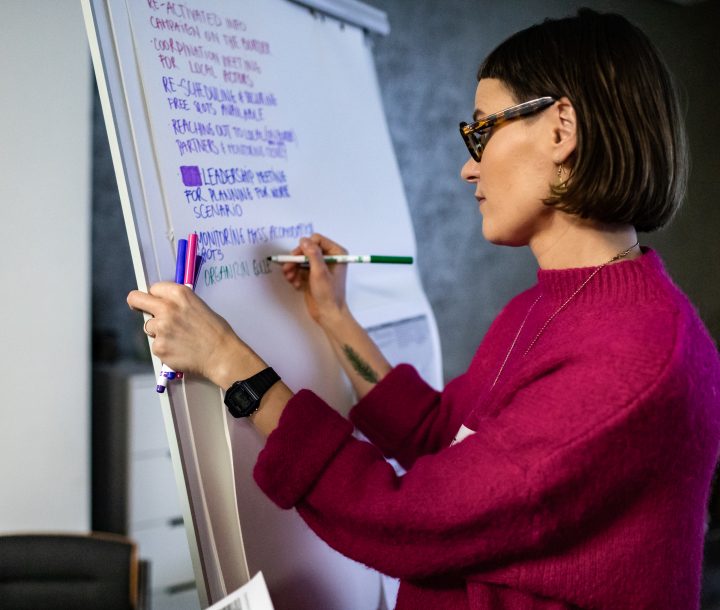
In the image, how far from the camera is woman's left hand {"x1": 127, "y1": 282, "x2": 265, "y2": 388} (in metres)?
0.82

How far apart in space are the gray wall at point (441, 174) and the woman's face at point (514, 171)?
1.79m

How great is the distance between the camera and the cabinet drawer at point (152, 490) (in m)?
2.40

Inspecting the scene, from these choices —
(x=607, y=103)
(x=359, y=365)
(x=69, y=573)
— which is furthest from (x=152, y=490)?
(x=607, y=103)

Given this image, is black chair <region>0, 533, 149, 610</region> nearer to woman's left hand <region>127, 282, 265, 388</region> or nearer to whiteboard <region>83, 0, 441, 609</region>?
whiteboard <region>83, 0, 441, 609</region>

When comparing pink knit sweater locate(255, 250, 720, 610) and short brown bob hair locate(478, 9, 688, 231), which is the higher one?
short brown bob hair locate(478, 9, 688, 231)

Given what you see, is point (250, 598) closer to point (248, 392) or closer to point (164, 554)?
point (248, 392)

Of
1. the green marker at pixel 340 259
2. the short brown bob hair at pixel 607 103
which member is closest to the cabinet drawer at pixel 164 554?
the green marker at pixel 340 259

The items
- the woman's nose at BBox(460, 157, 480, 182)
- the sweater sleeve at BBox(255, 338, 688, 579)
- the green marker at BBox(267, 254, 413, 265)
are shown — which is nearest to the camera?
the sweater sleeve at BBox(255, 338, 688, 579)

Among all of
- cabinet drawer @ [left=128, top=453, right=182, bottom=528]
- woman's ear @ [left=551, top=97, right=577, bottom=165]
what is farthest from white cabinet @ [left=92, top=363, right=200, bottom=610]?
woman's ear @ [left=551, top=97, right=577, bottom=165]

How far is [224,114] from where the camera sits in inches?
40.8

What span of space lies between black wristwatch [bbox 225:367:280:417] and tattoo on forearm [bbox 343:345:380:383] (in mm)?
326

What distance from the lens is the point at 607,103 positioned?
831mm

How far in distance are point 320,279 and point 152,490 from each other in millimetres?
Result: 1666

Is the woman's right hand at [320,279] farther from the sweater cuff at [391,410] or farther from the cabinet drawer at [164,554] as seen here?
the cabinet drawer at [164,554]
